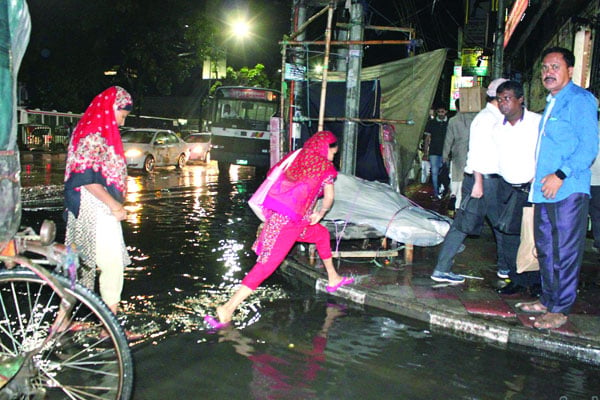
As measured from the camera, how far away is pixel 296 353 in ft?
14.2

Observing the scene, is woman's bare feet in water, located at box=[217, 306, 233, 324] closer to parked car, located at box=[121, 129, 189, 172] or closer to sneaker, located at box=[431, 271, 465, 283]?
sneaker, located at box=[431, 271, 465, 283]

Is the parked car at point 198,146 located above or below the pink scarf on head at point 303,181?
below

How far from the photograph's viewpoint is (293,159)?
538 cm

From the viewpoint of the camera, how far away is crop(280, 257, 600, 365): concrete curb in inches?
181

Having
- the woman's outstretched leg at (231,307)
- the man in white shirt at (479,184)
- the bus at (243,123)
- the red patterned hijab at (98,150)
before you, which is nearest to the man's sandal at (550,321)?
the man in white shirt at (479,184)

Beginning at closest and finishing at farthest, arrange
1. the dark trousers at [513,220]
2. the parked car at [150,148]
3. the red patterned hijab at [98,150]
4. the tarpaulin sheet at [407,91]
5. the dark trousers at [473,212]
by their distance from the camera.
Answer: the red patterned hijab at [98,150]
the dark trousers at [513,220]
the dark trousers at [473,212]
the tarpaulin sheet at [407,91]
the parked car at [150,148]

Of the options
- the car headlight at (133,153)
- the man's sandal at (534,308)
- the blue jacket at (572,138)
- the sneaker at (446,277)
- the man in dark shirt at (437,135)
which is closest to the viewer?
the blue jacket at (572,138)

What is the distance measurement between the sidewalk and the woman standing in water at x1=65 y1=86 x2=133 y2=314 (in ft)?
8.46

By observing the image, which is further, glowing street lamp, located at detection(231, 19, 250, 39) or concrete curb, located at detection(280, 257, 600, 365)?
glowing street lamp, located at detection(231, 19, 250, 39)

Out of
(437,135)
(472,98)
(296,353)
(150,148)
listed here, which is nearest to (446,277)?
(296,353)

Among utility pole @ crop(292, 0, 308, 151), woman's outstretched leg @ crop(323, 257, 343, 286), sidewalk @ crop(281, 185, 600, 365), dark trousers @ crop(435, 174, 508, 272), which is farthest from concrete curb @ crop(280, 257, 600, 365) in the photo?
utility pole @ crop(292, 0, 308, 151)

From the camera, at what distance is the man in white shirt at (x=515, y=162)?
553 cm

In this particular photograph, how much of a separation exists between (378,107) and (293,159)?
4258 mm

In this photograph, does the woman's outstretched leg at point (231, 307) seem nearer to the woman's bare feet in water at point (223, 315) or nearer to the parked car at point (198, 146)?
the woman's bare feet in water at point (223, 315)
